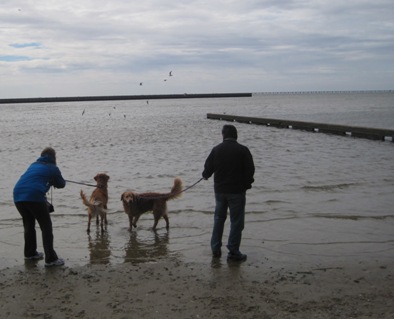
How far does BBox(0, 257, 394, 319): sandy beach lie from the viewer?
5020 millimetres

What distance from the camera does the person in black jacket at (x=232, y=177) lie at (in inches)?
263

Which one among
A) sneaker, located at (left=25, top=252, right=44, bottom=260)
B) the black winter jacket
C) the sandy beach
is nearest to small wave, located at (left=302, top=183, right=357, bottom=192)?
the sandy beach

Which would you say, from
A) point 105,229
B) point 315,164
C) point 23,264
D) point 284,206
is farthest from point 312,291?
point 315,164

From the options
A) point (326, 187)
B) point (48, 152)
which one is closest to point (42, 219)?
point (48, 152)

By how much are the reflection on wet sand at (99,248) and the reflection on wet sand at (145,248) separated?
0.33 metres

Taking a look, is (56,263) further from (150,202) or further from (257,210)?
(257,210)

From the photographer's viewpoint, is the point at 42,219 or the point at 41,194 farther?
the point at 42,219

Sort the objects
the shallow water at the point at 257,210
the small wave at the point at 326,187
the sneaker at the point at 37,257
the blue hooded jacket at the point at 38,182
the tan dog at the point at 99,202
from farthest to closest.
Answer: 1. the small wave at the point at 326,187
2. the tan dog at the point at 99,202
3. the shallow water at the point at 257,210
4. the sneaker at the point at 37,257
5. the blue hooded jacket at the point at 38,182

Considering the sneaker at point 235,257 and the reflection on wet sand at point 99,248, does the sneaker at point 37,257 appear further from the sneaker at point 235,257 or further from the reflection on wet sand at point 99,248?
the sneaker at point 235,257

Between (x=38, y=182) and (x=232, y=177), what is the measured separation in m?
2.78

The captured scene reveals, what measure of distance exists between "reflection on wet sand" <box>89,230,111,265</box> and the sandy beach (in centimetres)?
49

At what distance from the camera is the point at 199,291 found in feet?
18.5

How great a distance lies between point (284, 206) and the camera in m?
11.2

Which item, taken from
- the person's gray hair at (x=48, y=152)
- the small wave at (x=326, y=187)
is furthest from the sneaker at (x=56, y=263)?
the small wave at (x=326, y=187)
